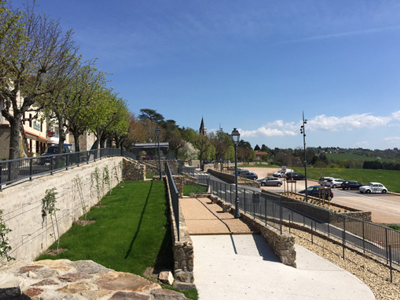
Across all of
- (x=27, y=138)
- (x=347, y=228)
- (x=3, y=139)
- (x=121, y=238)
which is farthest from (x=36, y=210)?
(x=27, y=138)

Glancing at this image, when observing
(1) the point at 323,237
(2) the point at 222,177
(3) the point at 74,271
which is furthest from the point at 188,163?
(3) the point at 74,271

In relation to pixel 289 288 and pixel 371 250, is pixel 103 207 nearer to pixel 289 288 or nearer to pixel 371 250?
pixel 289 288

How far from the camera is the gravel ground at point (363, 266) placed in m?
10.8

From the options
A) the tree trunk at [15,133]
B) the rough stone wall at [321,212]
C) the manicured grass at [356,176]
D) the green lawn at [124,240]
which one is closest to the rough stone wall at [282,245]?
the green lawn at [124,240]

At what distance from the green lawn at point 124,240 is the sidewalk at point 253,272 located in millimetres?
1112

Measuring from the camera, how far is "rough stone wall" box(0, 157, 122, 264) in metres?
6.97

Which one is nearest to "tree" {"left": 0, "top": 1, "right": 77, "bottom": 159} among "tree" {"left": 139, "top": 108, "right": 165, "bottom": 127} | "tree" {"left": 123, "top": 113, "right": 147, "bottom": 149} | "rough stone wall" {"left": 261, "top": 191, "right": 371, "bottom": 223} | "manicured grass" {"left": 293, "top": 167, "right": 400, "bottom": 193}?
"rough stone wall" {"left": 261, "top": 191, "right": 371, "bottom": 223}

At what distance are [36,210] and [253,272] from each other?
6691 mm

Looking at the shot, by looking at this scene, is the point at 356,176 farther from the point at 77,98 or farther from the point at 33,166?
the point at 33,166

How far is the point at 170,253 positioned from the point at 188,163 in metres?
58.6

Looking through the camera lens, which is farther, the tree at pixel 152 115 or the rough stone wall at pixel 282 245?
the tree at pixel 152 115

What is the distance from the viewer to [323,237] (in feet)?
57.5

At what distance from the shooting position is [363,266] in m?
13.2

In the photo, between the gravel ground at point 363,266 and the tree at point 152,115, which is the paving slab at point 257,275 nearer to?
the gravel ground at point 363,266
